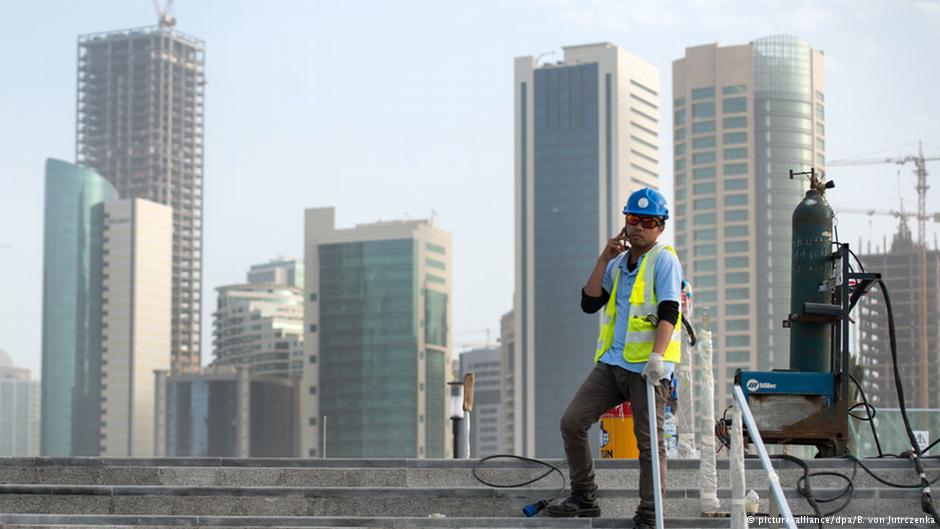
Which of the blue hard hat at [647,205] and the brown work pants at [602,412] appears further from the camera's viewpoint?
the blue hard hat at [647,205]

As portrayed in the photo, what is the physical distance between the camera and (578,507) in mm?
9383

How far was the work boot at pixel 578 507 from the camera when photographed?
30.7 feet

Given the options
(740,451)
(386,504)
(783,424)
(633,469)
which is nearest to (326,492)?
(386,504)

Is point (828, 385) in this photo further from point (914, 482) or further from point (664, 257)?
point (664, 257)

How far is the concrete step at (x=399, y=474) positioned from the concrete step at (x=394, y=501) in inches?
18.7

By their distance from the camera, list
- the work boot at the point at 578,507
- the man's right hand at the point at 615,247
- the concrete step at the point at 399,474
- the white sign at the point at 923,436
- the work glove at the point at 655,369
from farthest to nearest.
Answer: the white sign at the point at 923,436
the concrete step at the point at 399,474
the man's right hand at the point at 615,247
the work boot at the point at 578,507
the work glove at the point at 655,369

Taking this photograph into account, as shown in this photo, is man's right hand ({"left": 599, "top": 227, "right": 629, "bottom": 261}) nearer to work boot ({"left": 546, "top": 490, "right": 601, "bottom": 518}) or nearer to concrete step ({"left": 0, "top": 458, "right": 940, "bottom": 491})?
work boot ({"left": 546, "top": 490, "right": 601, "bottom": 518})

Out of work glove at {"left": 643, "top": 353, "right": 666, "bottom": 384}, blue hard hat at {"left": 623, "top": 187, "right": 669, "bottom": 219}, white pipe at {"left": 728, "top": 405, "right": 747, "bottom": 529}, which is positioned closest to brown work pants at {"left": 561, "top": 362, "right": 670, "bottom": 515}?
work glove at {"left": 643, "top": 353, "right": 666, "bottom": 384}

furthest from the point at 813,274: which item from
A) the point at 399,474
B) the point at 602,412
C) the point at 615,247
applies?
the point at 602,412

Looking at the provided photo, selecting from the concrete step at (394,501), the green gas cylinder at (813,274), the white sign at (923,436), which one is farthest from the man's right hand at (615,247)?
the white sign at (923,436)

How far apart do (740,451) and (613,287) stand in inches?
57.5

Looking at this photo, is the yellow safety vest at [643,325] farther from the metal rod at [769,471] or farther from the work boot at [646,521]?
the work boot at [646,521]

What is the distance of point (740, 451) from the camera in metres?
8.55

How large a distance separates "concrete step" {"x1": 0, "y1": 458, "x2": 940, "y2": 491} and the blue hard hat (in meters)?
2.00
